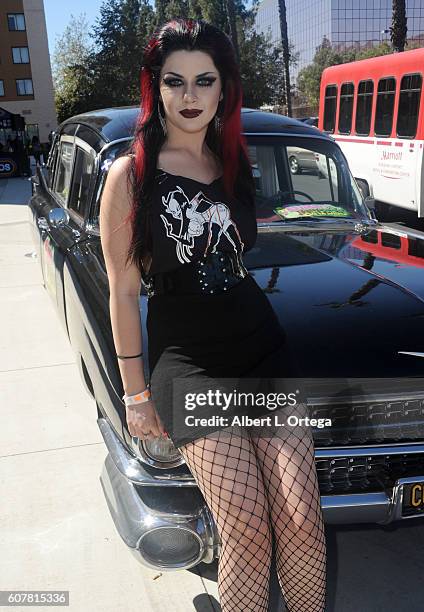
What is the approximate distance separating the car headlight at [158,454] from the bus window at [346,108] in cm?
1136

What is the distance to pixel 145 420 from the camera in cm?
201

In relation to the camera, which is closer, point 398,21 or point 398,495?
point 398,495

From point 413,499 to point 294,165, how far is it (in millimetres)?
2397

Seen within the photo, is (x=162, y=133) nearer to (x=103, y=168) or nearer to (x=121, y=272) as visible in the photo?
(x=121, y=272)

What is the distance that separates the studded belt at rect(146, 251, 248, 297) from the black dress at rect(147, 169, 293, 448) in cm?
1

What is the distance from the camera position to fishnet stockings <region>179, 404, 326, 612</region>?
184cm

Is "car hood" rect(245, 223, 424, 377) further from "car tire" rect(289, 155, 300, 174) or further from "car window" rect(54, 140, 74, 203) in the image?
"car window" rect(54, 140, 74, 203)

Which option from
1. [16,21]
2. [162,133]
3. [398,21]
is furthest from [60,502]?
[16,21]

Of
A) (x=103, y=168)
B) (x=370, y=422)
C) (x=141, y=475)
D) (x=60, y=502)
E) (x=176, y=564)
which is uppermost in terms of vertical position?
(x=103, y=168)

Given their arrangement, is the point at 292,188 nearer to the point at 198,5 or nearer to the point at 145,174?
the point at 145,174

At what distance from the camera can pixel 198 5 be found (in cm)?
4381

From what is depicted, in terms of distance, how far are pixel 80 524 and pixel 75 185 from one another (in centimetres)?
221

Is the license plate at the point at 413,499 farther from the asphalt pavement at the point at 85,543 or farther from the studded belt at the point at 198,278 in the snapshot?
the studded belt at the point at 198,278

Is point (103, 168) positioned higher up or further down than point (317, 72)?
further down
